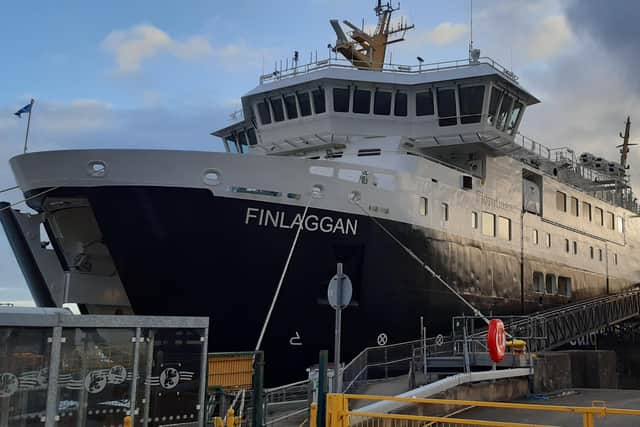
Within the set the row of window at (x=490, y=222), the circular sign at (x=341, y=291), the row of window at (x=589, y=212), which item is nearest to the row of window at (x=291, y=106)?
the row of window at (x=490, y=222)

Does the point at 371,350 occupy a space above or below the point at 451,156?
below

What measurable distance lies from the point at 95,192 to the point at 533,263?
48.8ft

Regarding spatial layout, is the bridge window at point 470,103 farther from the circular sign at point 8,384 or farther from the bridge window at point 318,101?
the circular sign at point 8,384

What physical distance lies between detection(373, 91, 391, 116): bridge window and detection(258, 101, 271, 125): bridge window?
135 inches

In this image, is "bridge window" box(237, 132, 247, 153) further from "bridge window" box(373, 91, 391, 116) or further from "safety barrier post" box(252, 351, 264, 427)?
"safety barrier post" box(252, 351, 264, 427)

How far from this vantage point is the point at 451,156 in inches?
804

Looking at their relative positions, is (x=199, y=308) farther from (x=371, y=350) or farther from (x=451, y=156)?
(x=451, y=156)

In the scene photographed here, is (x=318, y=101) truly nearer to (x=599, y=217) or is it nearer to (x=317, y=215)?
(x=317, y=215)

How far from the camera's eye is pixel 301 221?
47.1 ft

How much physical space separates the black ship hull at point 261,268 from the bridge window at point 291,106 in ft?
18.8

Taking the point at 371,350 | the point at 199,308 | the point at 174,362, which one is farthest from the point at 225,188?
the point at 174,362

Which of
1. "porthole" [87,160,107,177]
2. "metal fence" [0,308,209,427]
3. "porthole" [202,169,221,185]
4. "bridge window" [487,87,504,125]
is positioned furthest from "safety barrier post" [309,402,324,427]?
"bridge window" [487,87,504,125]

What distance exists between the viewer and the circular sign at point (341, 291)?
8.26 meters

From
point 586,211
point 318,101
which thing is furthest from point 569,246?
point 318,101
